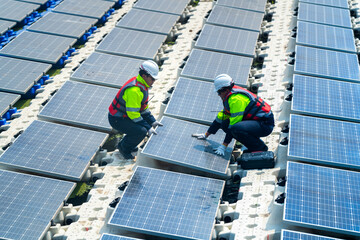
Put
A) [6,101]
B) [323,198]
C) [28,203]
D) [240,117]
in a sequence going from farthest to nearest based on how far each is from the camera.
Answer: [6,101] < [240,117] < [28,203] < [323,198]

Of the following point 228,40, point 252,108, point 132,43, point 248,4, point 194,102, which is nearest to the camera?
point 252,108

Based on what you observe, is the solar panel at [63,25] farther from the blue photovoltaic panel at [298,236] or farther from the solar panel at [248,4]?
the blue photovoltaic panel at [298,236]

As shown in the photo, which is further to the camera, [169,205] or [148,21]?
[148,21]

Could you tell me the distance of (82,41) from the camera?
69.9ft

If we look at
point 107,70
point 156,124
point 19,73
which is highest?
point 107,70

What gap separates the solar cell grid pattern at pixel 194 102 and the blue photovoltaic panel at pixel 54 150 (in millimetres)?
2335

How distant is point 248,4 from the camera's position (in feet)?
74.8

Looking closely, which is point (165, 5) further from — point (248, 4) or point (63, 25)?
point (63, 25)

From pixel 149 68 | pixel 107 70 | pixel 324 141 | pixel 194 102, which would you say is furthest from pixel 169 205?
pixel 107 70

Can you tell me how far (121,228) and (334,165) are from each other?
18.4 ft

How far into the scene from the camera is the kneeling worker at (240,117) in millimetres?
12500

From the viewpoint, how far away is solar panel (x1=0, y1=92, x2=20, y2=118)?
15.7 m

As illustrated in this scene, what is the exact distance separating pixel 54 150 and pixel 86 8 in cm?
1155

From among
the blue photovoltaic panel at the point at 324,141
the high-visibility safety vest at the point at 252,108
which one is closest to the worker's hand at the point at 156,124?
the high-visibility safety vest at the point at 252,108
